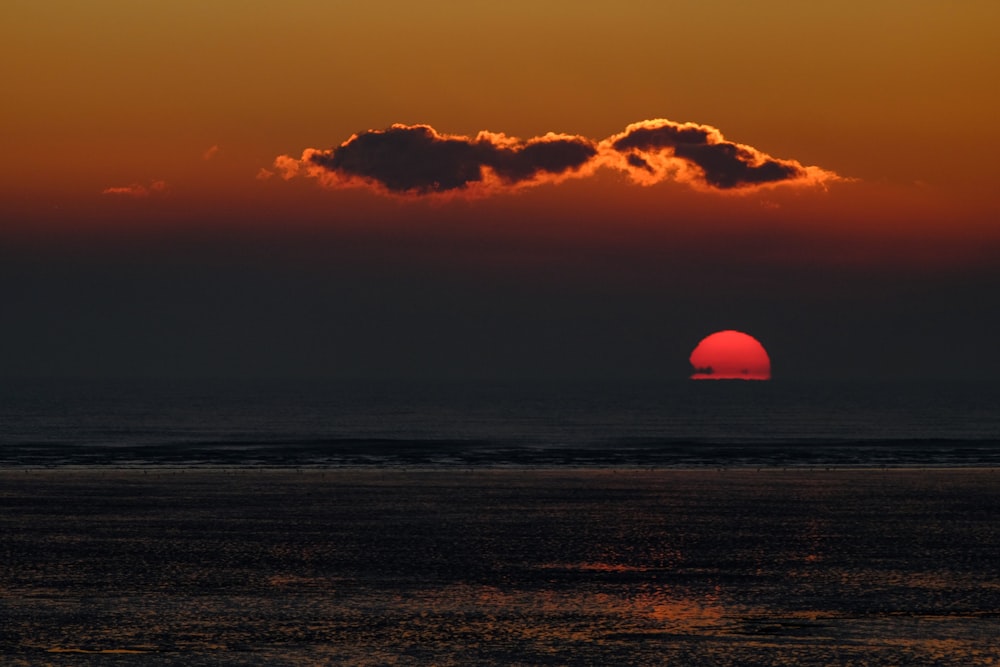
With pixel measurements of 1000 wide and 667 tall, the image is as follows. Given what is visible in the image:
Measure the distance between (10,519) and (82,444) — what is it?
61.5 m

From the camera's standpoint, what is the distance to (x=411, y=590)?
22.3 metres

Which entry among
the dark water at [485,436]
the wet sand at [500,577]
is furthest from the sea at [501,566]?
the dark water at [485,436]

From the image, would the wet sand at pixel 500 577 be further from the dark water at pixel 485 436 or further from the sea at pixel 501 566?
the dark water at pixel 485 436

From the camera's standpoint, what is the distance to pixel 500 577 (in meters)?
23.9

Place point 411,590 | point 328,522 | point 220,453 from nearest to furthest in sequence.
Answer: point 411,590, point 328,522, point 220,453

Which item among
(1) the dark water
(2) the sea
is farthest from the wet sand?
(1) the dark water

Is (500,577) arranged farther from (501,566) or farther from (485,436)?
(485,436)

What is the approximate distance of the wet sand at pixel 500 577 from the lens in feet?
57.4

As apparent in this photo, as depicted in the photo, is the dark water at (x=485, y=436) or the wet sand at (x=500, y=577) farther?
the dark water at (x=485, y=436)

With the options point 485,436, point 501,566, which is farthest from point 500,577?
point 485,436

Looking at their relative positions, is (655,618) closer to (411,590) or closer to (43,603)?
(411,590)

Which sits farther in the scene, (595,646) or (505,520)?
(505,520)

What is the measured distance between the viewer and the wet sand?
17.5 metres

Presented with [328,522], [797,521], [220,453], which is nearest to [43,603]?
[328,522]
